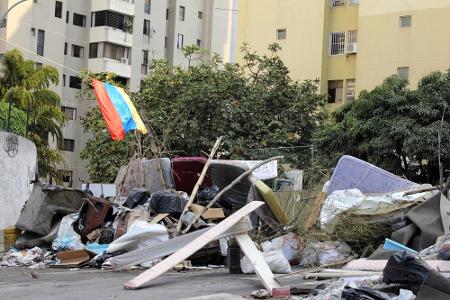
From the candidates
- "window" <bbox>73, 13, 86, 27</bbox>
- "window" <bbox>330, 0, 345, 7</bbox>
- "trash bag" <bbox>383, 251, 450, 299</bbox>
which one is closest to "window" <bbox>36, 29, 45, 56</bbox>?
"window" <bbox>73, 13, 86, 27</bbox>

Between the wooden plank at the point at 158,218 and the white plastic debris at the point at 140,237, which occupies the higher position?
the wooden plank at the point at 158,218

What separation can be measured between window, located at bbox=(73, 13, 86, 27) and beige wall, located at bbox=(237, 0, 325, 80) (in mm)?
15515

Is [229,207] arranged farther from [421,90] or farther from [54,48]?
[54,48]

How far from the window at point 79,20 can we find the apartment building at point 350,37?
51.3ft

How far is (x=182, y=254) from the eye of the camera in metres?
8.97

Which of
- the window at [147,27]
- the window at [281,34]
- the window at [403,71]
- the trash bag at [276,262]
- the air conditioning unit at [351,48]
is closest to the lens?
the trash bag at [276,262]

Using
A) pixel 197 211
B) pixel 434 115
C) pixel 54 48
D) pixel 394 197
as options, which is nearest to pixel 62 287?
pixel 197 211

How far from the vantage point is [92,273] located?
10.8 meters

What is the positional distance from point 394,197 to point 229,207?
3370 mm

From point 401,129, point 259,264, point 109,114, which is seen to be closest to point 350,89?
point 401,129

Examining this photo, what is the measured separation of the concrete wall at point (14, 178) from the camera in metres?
15.2

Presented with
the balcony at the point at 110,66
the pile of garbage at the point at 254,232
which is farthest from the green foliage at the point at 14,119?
the balcony at the point at 110,66

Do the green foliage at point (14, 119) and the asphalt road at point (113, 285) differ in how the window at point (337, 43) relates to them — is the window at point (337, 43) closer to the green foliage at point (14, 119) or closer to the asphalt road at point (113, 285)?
the green foliage at point (14, 119)

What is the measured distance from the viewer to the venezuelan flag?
1489 cm
